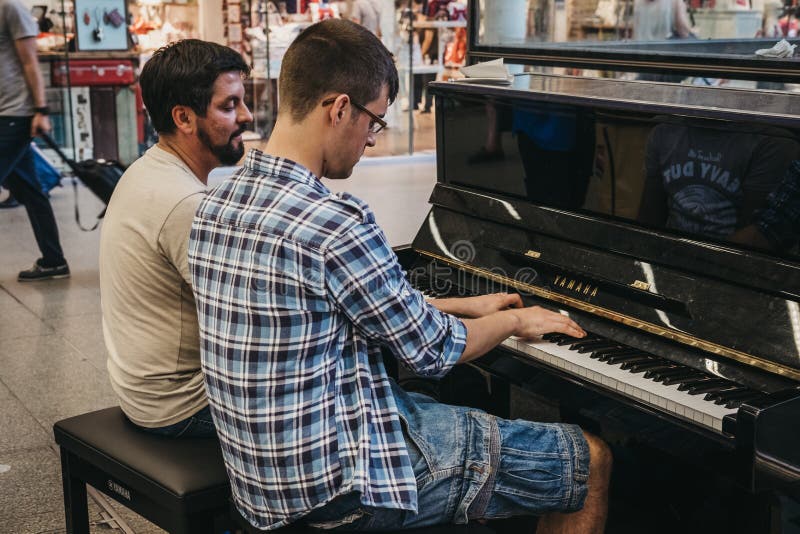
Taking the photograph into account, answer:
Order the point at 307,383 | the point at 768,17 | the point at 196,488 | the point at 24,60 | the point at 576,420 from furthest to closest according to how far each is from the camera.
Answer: the point at 768,17
the point at 24,60
the point at 576,420
the point at 196,488
the point at 307,383

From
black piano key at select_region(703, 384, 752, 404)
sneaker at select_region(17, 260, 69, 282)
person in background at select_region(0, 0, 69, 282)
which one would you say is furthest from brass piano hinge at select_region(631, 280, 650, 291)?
sneaker at select_region(17, 260, 69, 282)

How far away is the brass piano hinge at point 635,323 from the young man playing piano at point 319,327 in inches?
19.3

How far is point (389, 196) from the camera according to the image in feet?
24.1

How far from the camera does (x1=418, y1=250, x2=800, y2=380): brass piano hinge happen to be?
183cm

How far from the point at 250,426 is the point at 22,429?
81.9 inches

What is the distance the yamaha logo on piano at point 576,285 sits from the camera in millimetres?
2211

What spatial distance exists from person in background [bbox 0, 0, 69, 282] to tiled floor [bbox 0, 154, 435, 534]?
1.38 feet

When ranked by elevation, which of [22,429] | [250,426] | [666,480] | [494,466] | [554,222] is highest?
[554,222]

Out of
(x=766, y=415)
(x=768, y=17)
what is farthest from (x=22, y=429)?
(x=768, y=17)

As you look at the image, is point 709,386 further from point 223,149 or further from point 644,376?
point 223,149

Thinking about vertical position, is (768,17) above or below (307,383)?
above

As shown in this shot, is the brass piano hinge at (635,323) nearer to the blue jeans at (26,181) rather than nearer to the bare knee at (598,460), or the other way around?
the bare knee at (598,460)

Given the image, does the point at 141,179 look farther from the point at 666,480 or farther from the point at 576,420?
the point at 666,480

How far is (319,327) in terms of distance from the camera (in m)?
1.53
